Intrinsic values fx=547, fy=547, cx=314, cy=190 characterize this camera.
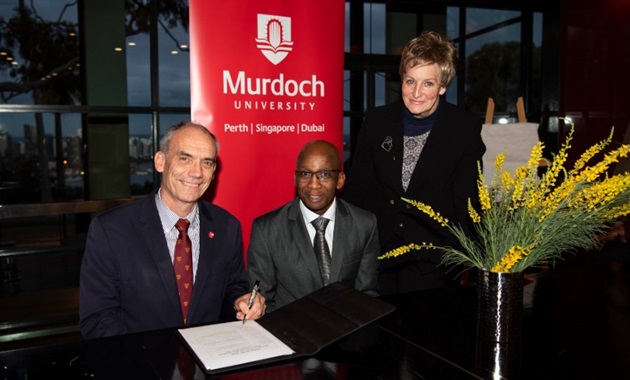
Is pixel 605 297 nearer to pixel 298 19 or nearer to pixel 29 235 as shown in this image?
pixel 298 19

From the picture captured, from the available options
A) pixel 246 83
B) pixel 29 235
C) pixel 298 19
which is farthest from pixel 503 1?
pixel 29 235

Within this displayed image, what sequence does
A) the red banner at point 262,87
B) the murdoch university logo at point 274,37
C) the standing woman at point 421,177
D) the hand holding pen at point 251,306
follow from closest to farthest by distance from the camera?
the hand holding pen at point 251,306 → the standing woman at point 421,177 → the red banner at point 262,87 → the murdoch university logo at point 274,37

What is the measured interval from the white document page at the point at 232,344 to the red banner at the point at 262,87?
1.81 meters

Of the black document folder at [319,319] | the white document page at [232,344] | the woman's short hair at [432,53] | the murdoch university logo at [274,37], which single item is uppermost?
the murdoch university logo at [274,37]

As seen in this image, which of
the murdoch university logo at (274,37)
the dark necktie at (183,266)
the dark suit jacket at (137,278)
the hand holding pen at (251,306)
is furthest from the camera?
the murdoch university logo at (274,37)

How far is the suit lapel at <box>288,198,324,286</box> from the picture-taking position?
228 cm

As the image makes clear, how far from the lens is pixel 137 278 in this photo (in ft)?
6.35

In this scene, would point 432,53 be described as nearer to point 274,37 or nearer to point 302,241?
point 302,241

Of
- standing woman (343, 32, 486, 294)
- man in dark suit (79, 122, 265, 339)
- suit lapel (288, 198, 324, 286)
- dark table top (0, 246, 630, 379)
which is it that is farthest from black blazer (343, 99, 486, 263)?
man in dark suit (79, 122, 265, 339)

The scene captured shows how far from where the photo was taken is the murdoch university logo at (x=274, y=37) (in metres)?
3.32

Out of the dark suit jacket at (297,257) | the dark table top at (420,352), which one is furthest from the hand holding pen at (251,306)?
the dark suit jacket at (297,257)

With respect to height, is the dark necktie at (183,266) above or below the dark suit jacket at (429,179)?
below

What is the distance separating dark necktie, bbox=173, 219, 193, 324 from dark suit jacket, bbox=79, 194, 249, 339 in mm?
29

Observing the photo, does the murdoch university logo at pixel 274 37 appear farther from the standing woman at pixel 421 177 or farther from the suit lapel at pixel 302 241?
the suit lapel at pixel 302 241
